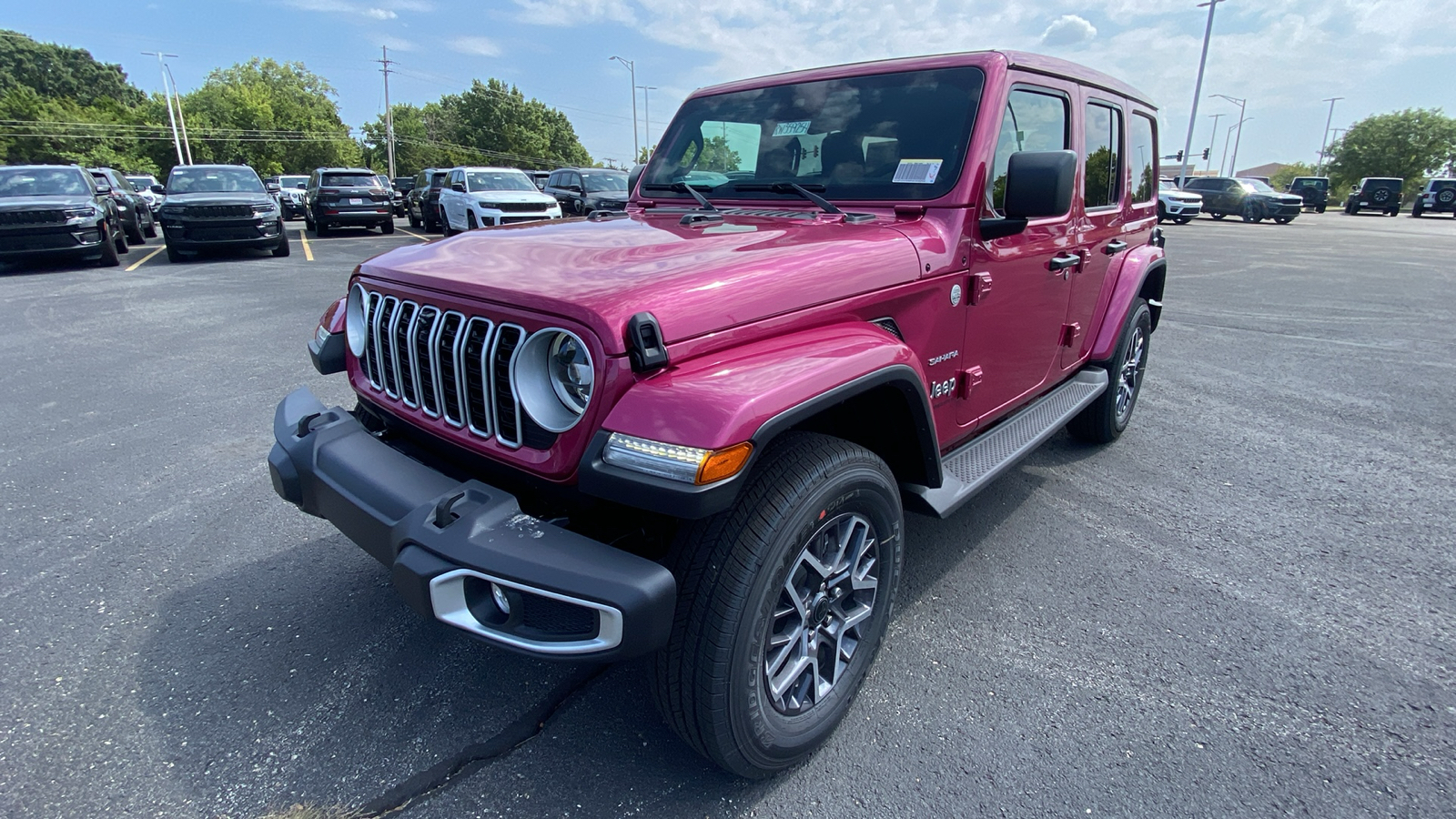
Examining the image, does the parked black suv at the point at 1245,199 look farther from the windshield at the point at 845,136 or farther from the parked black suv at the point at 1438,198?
the windshield at the point at 845,136

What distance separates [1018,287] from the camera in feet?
9.97

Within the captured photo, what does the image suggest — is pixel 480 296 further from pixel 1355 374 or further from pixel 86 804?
pixel 1355 374

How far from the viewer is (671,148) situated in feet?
12.1

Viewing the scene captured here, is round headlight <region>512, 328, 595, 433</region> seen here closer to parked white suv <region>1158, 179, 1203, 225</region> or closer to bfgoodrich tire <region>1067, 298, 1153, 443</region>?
bfgoodrich tire <region>1067, 298, 1153, 443</region>

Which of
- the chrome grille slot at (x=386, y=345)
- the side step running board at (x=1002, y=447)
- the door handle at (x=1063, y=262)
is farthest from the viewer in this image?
the door handle at (x=1063, y=262)

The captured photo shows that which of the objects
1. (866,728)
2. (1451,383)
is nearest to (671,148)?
(866,728)

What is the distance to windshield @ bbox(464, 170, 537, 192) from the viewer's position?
55.6 feet

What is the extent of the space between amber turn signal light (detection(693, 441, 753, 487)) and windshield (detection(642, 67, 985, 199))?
154 centimetres

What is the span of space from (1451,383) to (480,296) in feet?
25.3

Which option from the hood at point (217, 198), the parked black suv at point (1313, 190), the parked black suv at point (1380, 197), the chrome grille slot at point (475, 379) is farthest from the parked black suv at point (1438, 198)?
the chrome grille slot at point (475, 379)

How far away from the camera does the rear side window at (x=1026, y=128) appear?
2.83m

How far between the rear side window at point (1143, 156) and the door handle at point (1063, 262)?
1.17 m

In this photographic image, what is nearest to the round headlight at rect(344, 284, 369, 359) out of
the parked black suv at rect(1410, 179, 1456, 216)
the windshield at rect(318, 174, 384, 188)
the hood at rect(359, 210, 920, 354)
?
the hood at rect(359, 210, 920, 354)

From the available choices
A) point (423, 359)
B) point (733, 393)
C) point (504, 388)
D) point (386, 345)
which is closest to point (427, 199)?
point (386, 345)
